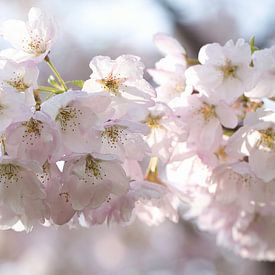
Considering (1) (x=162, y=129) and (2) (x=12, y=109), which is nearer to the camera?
(2) (x=12, y=109)

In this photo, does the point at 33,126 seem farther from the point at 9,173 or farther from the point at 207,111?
Result: the point at 207,111

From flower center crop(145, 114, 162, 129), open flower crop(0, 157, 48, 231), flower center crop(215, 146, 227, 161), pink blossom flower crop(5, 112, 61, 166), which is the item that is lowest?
flower center crop(215, 146, 227, 161)

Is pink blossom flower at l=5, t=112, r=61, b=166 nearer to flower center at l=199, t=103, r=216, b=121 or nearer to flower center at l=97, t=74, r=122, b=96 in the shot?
flower center at l=97, t=74, r=122, b=96

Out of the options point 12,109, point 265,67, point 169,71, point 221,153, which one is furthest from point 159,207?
point 12,109

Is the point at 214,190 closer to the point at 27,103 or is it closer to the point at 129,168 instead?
the point at 129,168

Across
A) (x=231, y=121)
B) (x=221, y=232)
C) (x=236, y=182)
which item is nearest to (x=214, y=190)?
(x=236, y=182)

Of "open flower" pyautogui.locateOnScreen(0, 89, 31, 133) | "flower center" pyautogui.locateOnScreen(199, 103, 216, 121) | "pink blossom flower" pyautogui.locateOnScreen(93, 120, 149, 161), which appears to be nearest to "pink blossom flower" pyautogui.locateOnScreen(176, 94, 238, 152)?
"flower center" pyautogui.locateOnScreen(199, 103, 216, 121)
